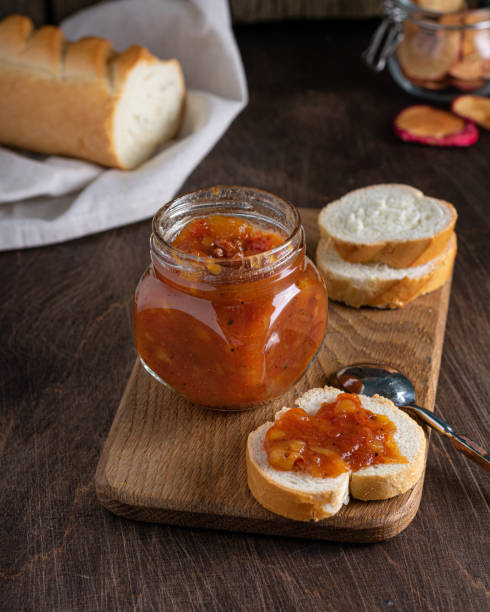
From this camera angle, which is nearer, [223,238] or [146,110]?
[223,238]

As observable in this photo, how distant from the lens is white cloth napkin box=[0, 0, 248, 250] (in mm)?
2734

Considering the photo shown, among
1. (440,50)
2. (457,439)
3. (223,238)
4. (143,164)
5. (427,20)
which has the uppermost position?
(223,238)

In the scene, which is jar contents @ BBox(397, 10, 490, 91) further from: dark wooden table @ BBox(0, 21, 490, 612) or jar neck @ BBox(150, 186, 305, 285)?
jar neck @ BBox(150, 186, 305, 285)

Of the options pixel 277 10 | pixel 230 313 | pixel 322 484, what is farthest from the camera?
pixel 277 10

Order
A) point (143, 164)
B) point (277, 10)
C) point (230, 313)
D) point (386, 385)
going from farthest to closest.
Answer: point (277, 10)
point (143, 164)
point (386, 385)
point (230, 313)

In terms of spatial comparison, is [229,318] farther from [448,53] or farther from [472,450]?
[448,53]

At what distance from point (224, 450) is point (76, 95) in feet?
5.73

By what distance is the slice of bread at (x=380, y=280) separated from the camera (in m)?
2.14

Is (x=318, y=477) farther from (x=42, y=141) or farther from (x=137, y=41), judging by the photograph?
(x=137, y=41)

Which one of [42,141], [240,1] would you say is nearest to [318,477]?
[42,141]

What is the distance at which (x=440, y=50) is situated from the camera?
3277 mm

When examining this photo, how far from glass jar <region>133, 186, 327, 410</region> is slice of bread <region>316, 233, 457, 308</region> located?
0.35 m

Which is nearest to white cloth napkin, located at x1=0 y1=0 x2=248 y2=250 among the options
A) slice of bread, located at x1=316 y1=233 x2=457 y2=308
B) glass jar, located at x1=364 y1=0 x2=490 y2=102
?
glass jar, located at x1=364 y1=0 x2=490 y2=102

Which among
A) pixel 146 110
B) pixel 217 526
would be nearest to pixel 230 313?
pixel 217 526
